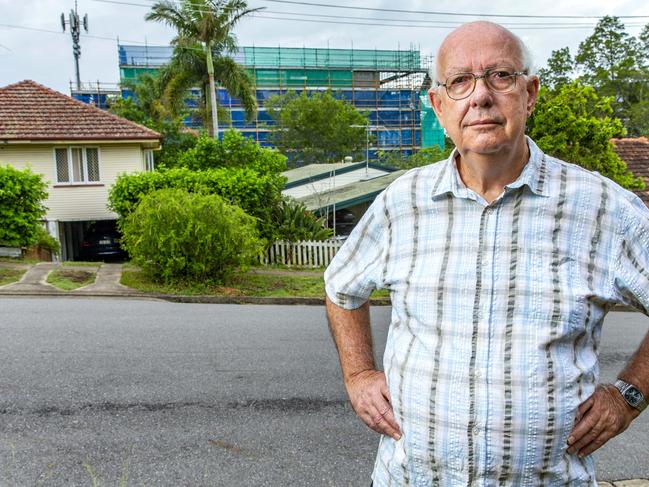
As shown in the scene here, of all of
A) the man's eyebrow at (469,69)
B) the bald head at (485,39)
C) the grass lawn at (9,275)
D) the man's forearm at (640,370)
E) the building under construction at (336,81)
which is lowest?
the grass lawn at (9,275)

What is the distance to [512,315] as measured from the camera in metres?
1.99

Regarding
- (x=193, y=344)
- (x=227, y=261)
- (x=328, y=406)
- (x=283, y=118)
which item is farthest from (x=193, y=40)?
(x=328, y=406)

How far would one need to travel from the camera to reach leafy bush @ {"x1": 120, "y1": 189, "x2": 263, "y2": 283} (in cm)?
1447

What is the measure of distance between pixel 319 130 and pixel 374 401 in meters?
47.4

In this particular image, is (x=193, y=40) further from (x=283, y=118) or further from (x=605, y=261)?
(x=605, y=261)

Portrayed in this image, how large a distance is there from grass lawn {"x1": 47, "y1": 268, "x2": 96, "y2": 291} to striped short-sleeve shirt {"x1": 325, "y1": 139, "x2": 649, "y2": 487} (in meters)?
13.2

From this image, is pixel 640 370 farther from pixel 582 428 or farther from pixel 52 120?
pixel 52 120

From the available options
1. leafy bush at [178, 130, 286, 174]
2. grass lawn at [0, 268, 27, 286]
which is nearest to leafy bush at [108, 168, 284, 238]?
grass lawn at [0, 268, 27, 286]

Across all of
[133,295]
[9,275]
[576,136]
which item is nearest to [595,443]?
[133,295]

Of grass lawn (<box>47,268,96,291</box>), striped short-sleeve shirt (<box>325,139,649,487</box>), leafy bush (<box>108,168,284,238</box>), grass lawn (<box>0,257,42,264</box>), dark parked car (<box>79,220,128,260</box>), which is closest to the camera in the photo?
striped short-sleeve shirt (<box>325,139,649,487</box>)

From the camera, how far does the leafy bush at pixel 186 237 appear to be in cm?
1447

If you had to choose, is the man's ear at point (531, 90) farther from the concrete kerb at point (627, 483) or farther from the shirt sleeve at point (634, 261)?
the concrete kerb at point (627, 483)

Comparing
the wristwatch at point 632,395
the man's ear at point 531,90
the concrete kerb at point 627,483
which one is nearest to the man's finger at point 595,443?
the wristwatch at point 632,395

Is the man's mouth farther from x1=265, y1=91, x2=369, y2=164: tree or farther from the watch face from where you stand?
x1=265, y1=91, x2=369, y2=164: tree
